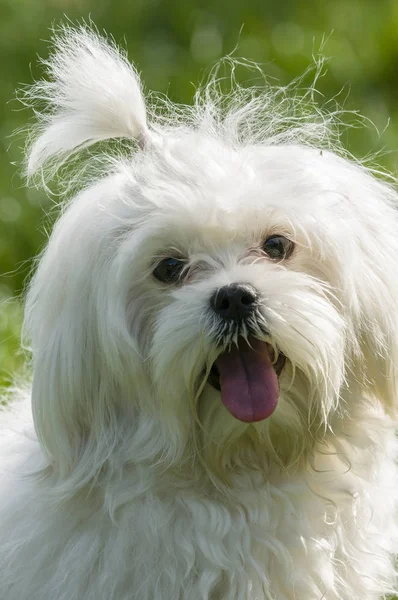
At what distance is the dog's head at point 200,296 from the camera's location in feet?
8.18

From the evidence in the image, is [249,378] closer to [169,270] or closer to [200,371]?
[200,371]

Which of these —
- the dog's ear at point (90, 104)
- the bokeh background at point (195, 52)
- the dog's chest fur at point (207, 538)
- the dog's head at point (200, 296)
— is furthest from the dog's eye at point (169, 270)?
the bokeh background at point (195, 52)

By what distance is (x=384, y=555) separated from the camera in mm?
2850

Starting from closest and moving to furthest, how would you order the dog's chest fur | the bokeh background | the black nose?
the black nose → the dog's chest fur → the bokeh background

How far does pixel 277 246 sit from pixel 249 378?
1.04 ft

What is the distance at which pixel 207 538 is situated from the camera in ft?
8.55

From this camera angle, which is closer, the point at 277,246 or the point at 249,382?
the point at 249,382

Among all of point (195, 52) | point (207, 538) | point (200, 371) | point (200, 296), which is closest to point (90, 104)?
point (200, 296)

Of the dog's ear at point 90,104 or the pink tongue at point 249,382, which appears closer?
the pink tongue at point 249,382

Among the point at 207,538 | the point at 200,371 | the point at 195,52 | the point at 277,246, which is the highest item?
the point at 195,52

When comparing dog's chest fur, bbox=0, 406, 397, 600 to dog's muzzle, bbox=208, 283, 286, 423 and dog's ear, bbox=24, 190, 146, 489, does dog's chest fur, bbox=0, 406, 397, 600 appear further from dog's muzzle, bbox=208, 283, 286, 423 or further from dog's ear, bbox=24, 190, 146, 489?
dog's muzzle, bbox=208, 283, 286, 423

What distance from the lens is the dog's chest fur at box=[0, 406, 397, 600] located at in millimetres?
2605

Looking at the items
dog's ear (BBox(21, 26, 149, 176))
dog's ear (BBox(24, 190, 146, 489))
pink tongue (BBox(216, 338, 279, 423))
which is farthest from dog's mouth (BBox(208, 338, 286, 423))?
dog's ear (BBox(21, 26, 149, 176))

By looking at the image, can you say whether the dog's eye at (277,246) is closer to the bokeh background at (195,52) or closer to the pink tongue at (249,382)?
Result: the pink tongue at (249,382)
